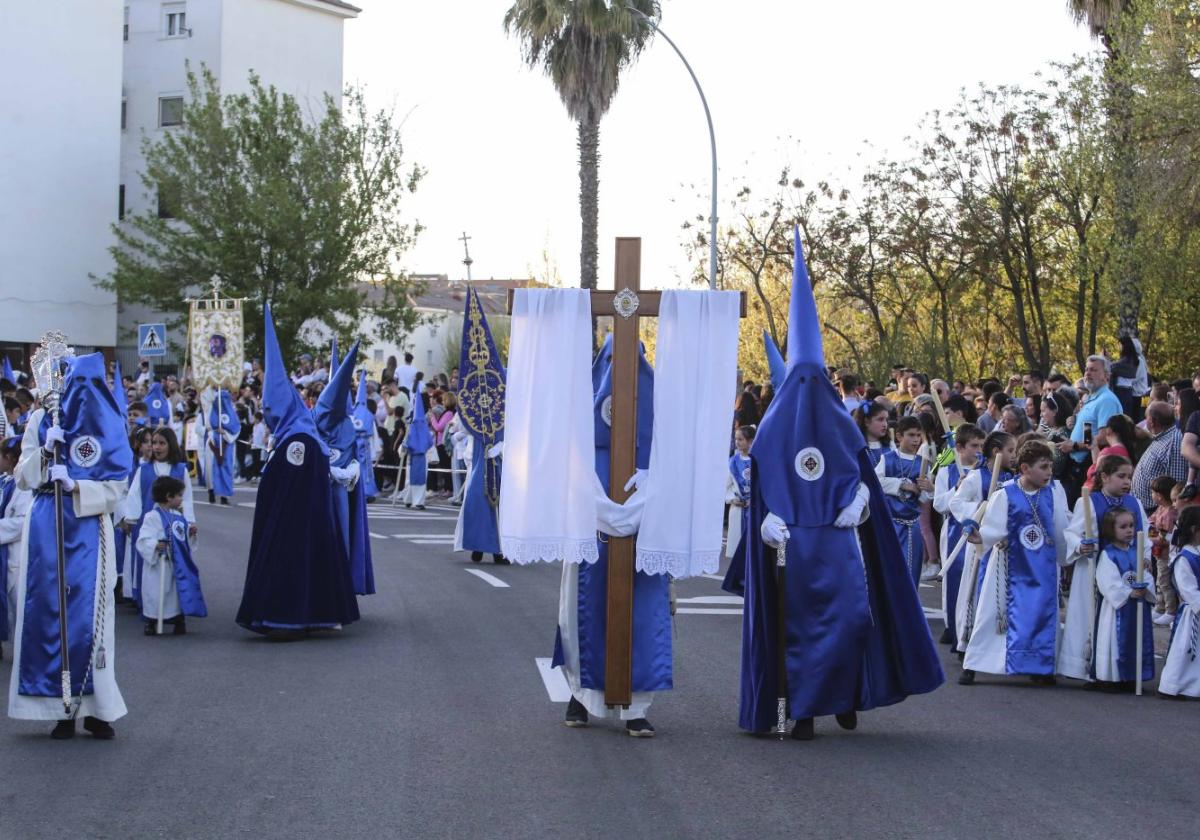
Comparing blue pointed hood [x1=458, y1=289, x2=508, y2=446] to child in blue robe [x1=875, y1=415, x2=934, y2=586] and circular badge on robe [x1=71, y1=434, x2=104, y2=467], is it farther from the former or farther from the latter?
circular badge on robe [x1=71, y1=434, x2=104, y2=467]

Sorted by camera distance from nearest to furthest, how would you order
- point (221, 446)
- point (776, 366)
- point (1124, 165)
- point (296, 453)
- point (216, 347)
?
point (776, 366)
point (296, 453)
point (1124, 165)
point (221, 446)
point (216, 347)

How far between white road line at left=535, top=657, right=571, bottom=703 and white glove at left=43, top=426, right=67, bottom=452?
3172mm

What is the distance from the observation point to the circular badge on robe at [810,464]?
8406 mm

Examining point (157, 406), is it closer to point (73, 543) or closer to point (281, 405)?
point (281, 405)

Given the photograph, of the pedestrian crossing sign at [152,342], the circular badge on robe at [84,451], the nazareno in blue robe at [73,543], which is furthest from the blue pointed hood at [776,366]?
the pedestrian crossing sign at [152,342]

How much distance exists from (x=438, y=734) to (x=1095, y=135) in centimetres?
2084

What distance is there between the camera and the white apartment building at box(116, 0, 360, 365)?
53.2 metres

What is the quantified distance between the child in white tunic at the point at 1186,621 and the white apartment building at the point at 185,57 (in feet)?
153

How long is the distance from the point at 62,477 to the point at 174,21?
162ft

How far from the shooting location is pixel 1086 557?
10633 mm

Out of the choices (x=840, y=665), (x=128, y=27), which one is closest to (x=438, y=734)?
(x=840, y=665)

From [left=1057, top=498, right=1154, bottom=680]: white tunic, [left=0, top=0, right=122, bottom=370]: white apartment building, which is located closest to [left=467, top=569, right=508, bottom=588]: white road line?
[left=1057, top=498, right=1154, bottom=680]: white tunic

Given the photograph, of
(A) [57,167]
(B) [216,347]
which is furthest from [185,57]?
(B) [216,347]

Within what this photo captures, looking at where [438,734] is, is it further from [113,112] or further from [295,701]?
[113,112]
